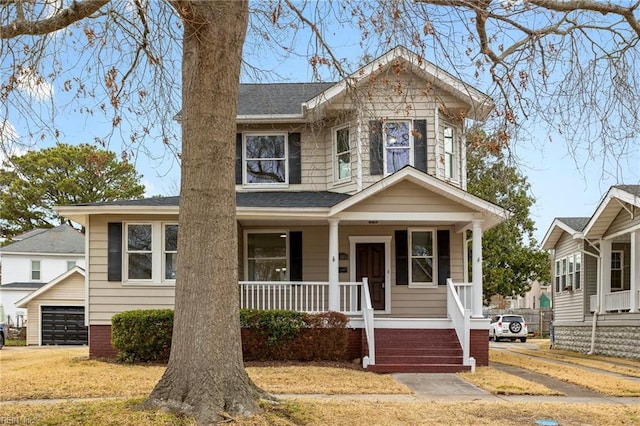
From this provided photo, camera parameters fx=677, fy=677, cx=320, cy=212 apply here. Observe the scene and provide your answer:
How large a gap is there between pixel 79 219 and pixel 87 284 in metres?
1.63

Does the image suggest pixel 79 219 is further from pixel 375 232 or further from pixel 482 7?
pixel 482 7

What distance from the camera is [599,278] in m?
20.8

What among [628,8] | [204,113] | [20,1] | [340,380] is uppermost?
[628,8]

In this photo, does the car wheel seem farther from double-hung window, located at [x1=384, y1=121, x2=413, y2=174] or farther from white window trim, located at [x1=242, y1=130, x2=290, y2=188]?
white window trim, located at [x1=242, y1=130, x2=290, y2=188]

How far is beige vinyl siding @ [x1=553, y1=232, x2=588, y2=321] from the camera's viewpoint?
75.8ft

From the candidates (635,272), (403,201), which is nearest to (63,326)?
(403,201)

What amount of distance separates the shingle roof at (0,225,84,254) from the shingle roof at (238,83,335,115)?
21.2m

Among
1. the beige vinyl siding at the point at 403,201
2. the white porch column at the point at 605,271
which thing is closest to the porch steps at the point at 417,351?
the beige vinyl siding at the point at 403,201

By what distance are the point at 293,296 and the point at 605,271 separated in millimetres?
10283

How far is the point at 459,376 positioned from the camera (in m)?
12.4

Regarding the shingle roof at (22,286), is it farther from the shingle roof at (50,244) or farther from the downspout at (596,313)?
the downspout at (596,313)

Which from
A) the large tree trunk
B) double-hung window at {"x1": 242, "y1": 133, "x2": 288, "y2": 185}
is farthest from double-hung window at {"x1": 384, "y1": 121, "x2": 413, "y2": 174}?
the large tree trunk

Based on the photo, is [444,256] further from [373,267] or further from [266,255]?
[266,255]

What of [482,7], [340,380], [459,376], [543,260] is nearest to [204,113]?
[482,7]
